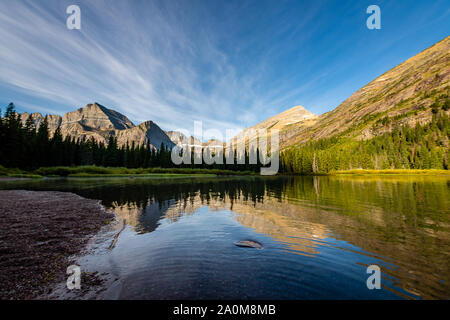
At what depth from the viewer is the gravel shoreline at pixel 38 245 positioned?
6.54m

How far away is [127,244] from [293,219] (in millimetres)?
13028

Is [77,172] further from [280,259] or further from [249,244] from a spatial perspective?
[280,259]

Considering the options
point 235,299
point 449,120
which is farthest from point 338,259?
point 449,120

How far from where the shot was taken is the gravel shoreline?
6.54m

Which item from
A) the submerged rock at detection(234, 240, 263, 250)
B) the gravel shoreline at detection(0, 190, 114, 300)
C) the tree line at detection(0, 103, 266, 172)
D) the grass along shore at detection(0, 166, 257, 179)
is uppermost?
the tree line at detection(0, 103, 266, 172)

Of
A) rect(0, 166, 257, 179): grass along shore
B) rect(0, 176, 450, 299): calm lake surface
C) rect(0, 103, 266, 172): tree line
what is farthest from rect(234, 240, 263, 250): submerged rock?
rect(0, 103, 266, 172): tree line

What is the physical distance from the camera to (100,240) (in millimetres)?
11609

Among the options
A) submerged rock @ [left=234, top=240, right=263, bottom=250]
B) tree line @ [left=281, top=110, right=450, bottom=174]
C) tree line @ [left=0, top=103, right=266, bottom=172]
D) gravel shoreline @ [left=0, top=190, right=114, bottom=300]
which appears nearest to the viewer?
gravel shoreline @ [left=0, top=190, right=114, bottom=300]

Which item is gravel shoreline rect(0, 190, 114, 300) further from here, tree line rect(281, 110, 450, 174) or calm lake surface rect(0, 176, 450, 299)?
tree line rect(281, 110, 450, 174)

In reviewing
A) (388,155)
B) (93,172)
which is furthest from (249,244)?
(388,155)

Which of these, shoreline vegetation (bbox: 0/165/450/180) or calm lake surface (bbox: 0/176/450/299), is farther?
shoreline vegetation (bbox: 0/165/450/180)

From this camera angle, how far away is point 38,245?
985 cm
